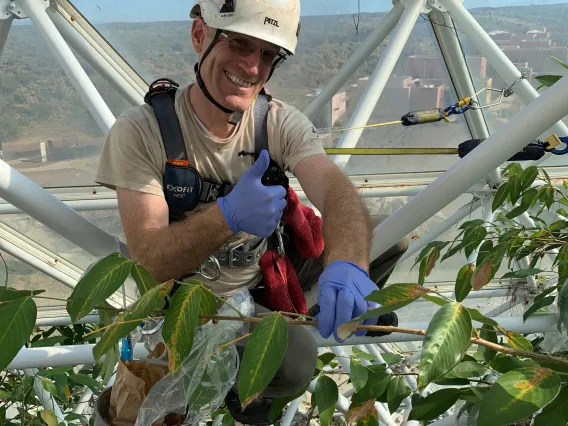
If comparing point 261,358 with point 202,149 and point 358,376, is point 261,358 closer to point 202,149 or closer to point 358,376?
point 358,376

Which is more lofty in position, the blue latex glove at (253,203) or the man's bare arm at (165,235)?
the blue latex glove at (253,203)

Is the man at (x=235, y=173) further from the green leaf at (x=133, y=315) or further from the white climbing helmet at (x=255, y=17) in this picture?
the green leaf at (x=133, y=315)

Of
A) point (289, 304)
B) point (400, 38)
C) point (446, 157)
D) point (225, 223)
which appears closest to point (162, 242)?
point (225, 223)

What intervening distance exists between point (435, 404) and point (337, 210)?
0.92m

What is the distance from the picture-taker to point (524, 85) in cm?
353

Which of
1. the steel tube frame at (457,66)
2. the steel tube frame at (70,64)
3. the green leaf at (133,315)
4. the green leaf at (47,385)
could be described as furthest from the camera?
the steel tube frame at (457,66)

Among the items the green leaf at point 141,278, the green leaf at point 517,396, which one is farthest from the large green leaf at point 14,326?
the green leaf at point 517,396

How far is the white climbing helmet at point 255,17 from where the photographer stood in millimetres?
2244

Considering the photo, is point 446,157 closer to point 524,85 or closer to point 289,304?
point 524,85

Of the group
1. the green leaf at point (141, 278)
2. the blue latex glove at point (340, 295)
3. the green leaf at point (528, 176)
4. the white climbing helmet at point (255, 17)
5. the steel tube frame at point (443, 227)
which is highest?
the white climbing helmet at point (255, 17)

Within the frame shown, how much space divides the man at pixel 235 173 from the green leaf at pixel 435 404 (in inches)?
15.7

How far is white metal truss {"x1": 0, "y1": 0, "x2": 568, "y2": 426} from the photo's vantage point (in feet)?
6.34

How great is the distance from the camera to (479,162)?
195 cm

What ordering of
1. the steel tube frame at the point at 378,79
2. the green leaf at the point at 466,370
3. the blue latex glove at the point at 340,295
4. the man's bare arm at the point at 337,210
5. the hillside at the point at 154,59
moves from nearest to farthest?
1. the green leaf at the point at 466,370
2. the blue latex glove at the point at 340,295
3. the man's bare arm at the point at 337,210
4. the steel tube frame at the point at 378,79
5. the hillside at the point at 154,59
